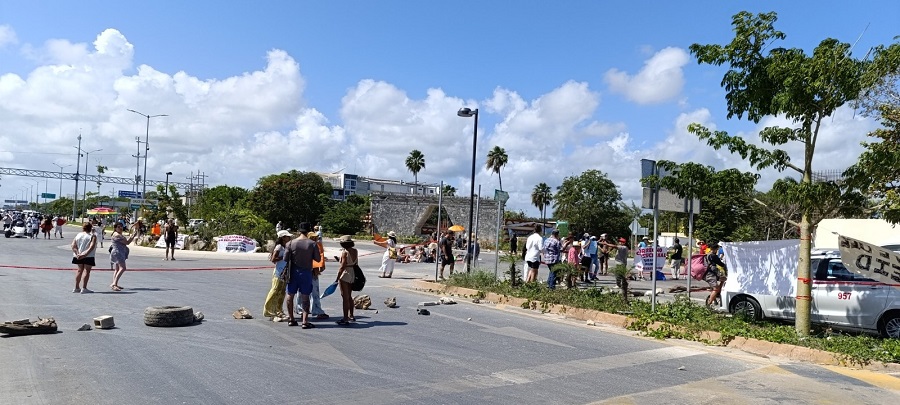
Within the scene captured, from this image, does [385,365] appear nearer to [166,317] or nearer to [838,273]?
[166,317]

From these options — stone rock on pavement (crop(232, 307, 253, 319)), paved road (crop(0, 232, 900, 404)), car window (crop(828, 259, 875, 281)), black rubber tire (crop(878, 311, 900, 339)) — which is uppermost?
car window (crop(828, 259, 875, 281))

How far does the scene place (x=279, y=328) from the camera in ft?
33.1

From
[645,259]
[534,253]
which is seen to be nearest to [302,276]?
[534,253]

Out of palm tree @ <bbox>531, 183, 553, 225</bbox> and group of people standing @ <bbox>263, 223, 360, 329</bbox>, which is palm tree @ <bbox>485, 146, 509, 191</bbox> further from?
group of people standing @ <bbox>263, 223, 360, 329</bbox>

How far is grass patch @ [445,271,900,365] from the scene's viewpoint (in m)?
9.05

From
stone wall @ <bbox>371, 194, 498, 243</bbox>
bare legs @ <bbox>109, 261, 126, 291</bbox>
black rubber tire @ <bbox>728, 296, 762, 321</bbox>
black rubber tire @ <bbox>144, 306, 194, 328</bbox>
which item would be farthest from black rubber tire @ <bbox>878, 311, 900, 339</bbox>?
stone wall @ <bbox>371, 194, 498, 243</bbox>

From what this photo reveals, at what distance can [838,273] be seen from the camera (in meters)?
11.1

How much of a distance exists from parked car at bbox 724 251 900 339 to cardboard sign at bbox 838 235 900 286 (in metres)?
0.38

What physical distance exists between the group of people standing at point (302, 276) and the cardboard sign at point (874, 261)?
25.8ft

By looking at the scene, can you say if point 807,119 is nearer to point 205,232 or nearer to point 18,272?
point 18,272

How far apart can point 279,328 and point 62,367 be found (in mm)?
3380

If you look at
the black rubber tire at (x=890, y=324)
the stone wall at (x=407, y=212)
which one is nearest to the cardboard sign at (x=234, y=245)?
the black rubber tire at (x=890, y=324)

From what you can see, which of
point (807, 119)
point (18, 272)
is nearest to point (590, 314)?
point (807, 119)

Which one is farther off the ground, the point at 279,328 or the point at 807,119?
the point at 807,119
